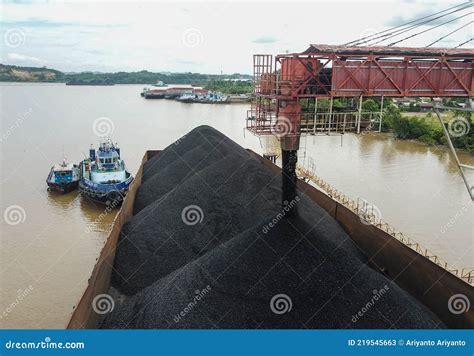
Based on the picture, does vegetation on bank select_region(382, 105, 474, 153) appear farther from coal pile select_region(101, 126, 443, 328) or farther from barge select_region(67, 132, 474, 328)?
coal pile select_region(101, 126, 443, 328)

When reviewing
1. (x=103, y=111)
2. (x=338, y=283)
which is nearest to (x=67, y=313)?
(x=338, y=283)

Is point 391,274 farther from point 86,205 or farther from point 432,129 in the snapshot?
point 432,129

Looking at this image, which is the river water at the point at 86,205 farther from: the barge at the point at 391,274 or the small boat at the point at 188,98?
the small boat at the point at 188,98

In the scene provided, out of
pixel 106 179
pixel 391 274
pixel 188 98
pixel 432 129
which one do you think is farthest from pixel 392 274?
pixel 188 98

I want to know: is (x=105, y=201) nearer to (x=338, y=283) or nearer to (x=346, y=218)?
(x=346, y=218)

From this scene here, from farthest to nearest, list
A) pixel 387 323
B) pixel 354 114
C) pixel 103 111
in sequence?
pixel 103 111 → pixel 354 114 → pixel 387 323

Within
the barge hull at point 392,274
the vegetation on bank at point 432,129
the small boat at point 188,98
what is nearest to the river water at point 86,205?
the vegetation on bank at point 432,129
